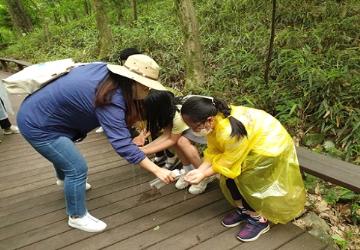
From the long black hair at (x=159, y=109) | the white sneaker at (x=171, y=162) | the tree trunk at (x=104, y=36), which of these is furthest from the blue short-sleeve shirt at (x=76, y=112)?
the tree trunk at (x=104, y=36)

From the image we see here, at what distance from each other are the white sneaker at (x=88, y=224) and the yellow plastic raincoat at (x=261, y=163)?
103 cm

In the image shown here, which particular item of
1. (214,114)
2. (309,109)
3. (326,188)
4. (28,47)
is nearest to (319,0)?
(309,109)

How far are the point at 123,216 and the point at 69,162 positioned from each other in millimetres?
781

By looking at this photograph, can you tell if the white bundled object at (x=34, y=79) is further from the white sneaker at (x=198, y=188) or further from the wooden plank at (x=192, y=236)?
the white sneaker at (x=198, y=188)

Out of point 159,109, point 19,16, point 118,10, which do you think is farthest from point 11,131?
point 19,16

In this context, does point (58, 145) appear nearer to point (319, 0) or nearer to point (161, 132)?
point (161, 132)

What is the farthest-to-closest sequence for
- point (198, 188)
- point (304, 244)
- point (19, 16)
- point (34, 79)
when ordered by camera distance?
point (19, 16), point (198, 188), point (304, 244), point (34, 79)

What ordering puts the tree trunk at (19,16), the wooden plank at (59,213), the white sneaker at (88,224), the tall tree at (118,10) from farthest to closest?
the tree trunk at (19,16)
the tall tree at (118,10)
the wooden plank at (59,213)
the white sneaker at (88,224)

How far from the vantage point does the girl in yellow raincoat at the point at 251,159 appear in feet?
7.86

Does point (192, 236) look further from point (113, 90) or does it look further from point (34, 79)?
point (34, 79)

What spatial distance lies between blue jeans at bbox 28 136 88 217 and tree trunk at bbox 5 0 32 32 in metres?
17.7

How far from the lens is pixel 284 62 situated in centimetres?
507

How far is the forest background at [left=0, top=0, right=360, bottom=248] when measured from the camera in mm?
3992

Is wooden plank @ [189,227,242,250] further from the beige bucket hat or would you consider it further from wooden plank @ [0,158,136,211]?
wooden plank @ [0,158,136,211]
